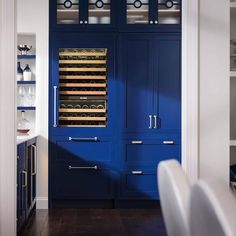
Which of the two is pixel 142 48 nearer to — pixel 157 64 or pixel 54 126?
pixel 157 64

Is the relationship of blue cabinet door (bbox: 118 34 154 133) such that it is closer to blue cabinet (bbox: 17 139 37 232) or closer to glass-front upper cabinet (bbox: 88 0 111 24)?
glass-front upper cabinet (bbox: 88 0 111 24)

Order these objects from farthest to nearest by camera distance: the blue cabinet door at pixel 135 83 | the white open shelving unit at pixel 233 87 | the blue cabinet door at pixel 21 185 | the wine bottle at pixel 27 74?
the wine bottle at pixel 27 74
the blue cabinet door at pixel 135 83
the blue cabinet door at pixel 21 185
the white open shelving unit at pixel 233 87

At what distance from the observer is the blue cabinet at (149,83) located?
492cm

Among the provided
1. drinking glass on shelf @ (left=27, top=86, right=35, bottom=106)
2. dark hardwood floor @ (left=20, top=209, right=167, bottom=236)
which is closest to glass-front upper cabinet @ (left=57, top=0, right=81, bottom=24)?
drinking glass on shelf @ (left=27, top=86, right=35, bottom=106)

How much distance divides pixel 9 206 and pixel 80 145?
238cm

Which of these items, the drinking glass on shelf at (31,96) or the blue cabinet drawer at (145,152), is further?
the drinking glass on shelf at (31,96)

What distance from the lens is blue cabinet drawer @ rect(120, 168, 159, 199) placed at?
16.2 ft

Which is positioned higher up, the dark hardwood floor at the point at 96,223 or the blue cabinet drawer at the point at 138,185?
the blue cabinet drawer at the point at 138,185

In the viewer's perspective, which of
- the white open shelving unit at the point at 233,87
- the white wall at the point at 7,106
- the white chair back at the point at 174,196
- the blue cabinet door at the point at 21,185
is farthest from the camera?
the blue cabinet door at the point at 21,185

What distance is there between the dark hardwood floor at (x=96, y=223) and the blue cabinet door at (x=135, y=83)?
3.05ft

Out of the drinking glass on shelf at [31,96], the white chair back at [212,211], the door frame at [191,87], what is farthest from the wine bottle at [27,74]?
the white chair back at [212,211]

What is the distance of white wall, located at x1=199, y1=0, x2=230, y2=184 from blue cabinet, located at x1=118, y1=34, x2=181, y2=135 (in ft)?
8.13

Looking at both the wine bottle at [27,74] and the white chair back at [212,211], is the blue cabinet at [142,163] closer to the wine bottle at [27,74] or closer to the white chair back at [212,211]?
the wine bottle at [27,74]

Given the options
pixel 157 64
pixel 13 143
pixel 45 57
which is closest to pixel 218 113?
pixel 13 143
